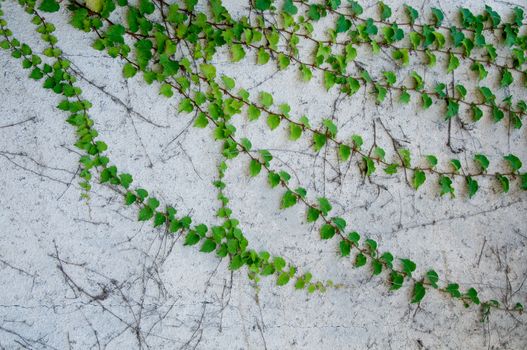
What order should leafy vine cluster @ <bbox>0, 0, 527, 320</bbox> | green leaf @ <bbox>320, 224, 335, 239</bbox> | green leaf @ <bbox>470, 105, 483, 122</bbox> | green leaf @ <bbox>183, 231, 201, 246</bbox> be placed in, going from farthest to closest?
1. green leaf @ <bbox>470, 105, 483, 122</bbox>
2. green leaf @ <bbox>320, 224, 335, 239</bbox>
3. green leaf @ <bbox>183, 231, 201, 246</bbox>
4. leafy vine cluster @ <bbox>0, 0, 527, 320</bbox>

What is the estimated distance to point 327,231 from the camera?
2.51 meters

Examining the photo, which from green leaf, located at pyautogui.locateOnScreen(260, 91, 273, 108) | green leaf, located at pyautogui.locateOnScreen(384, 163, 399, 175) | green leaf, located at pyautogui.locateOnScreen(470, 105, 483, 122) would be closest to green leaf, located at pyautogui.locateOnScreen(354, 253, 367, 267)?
green leaf, located at pyautogui.locateOnScreen(384, 163, 399, 175)

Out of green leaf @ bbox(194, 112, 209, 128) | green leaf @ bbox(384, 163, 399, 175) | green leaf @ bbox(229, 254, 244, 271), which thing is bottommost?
green leaf @ bbox(229, 254, 244, 271)

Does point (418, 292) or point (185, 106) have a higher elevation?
point (185, 106)

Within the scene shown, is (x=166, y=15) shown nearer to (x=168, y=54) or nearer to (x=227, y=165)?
(x=168, y=54)

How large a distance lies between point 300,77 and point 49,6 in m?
1.10

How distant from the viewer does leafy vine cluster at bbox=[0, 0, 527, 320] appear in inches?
86.0

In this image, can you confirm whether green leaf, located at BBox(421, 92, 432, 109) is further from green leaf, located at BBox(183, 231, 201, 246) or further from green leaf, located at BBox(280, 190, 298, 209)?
green leaf, located at BBox(183, 231, 201, 246)

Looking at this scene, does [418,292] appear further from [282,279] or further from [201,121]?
[201,121]

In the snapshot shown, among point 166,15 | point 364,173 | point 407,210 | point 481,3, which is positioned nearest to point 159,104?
point 166,15

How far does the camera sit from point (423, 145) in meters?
2.72

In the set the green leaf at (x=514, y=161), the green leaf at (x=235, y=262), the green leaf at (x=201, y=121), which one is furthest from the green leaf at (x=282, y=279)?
the green leaf at (x=514, y=161)

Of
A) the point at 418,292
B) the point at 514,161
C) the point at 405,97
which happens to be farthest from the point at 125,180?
the point at 514,161

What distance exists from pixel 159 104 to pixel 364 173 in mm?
1011
